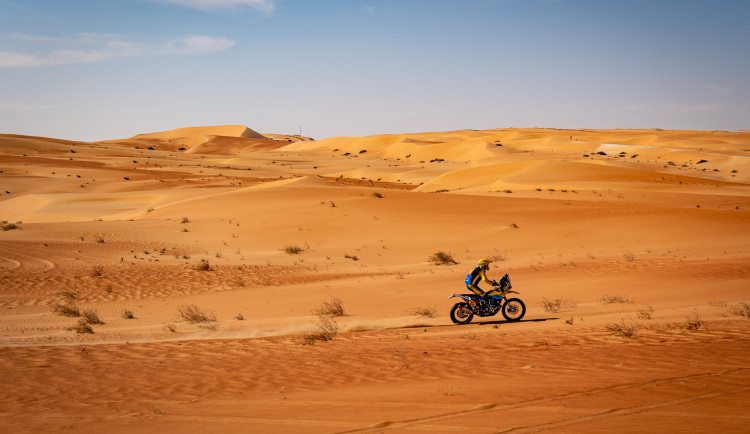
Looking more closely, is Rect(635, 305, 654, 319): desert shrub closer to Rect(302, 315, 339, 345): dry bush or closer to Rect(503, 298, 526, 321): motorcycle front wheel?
Rect(503, 298, 526, 321): motorcycle front wheel

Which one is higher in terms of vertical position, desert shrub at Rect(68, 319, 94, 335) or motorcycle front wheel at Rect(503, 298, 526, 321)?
motorcycle front wheel at Rect(503, 298, 526, 321)

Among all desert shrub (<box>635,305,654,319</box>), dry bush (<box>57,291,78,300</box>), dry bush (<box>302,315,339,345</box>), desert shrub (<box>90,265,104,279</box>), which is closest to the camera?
dry bush (<box>302,315,339,345</box>)

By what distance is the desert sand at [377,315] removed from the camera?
670 cm

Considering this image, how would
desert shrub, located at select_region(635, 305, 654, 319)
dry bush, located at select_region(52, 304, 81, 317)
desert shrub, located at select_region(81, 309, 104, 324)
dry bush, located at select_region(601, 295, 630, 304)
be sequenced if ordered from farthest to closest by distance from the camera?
dry bush, located at select_region(52, 304, 81, 317) < dry bush, located at select_region(601, 295, 630, 304) < desert shrub, located at select_region(81, 309, 104, 324) < desert shrub, located at select_region(635, 305, 654, 319)

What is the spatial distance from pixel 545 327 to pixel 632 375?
3880 millimetres

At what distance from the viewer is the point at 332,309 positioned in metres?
14.4

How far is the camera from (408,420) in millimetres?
6219

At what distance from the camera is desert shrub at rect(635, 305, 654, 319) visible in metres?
11.6

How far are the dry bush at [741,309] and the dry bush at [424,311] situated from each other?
5666 mm

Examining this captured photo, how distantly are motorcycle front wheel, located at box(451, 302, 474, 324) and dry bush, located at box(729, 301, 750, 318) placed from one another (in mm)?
4762

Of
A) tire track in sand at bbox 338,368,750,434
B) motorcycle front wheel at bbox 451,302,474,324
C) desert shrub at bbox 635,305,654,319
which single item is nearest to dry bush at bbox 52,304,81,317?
motorcycle front wheel at bbox 451,302,474,324

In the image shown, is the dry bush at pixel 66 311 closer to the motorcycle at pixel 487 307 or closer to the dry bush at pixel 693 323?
the motorcycle at pixel 487 307

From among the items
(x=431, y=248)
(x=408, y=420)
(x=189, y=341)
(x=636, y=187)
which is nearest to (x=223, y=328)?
(x=189, y=341)

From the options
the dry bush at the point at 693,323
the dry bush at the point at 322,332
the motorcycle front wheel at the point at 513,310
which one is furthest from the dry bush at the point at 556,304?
the dry bush at the point at 322,332
